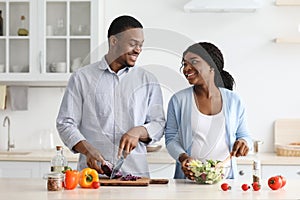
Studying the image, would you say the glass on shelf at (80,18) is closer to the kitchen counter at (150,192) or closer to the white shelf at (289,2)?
the white shelf at (289,2)

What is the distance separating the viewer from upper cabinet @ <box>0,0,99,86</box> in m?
4.49

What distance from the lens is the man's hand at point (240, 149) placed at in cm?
301

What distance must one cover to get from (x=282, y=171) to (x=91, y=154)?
1718 mm

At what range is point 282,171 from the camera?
4195 millimetres

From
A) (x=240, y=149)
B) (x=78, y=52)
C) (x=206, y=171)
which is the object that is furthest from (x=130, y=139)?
(x=78, y=52)

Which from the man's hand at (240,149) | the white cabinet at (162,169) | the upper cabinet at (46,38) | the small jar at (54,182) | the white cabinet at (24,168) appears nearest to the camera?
the small jar at (54,182)

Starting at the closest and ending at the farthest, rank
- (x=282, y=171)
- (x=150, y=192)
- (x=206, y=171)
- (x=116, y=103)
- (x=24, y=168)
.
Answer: (x=150, y=192), (x=206, y=171), (x=116, y=103), (x=282, y=171), (x=24, y=168)

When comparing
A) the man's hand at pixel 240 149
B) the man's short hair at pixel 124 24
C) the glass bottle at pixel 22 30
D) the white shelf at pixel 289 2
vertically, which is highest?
the white shelf at pixel 289 2

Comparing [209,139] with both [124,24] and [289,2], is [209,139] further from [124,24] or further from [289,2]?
[289,2]

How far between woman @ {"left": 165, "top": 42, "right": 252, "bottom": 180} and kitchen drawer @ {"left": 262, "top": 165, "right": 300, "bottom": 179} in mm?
1081

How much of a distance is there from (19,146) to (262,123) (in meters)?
1.88

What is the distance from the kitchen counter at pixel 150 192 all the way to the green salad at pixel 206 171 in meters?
0.03

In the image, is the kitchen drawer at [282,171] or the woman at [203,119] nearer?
the woman at [203,119]

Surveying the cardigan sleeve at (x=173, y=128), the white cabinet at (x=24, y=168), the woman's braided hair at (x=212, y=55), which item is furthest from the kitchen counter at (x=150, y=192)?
the white cabinet at (x=24, y=168)
